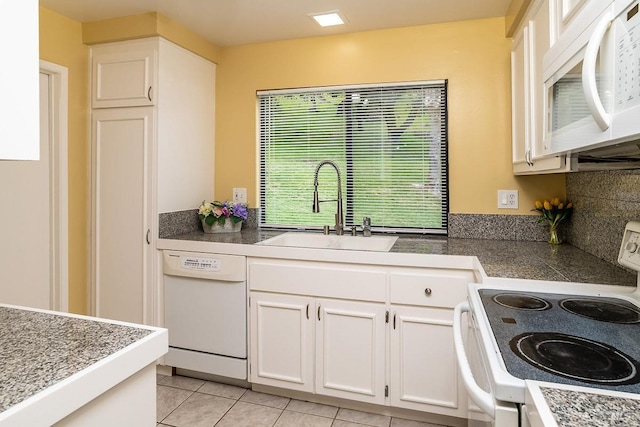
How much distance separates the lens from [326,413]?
212 centimetres

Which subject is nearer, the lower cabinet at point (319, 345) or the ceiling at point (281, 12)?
the lower cabinet at point (319, 345)

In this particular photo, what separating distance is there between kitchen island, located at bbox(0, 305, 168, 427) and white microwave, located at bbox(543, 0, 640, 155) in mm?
1093

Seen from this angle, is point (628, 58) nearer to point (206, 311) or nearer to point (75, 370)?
point (75, 370)

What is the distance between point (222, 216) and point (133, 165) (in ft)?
2.09

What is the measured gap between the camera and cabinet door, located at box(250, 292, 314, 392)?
2154 mm

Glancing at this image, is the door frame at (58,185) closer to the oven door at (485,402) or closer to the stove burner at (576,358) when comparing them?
the oven door at (485,402)

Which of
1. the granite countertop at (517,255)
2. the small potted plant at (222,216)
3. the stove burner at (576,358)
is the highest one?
the small potted plant at (222,216)

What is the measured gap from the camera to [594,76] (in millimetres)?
877

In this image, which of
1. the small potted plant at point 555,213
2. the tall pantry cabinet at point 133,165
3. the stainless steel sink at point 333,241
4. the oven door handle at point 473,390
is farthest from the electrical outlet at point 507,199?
the tall pantry cabinet at point 133,165

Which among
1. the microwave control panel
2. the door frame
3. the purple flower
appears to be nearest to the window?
the purple flower

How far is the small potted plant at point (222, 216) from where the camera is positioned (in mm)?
2658

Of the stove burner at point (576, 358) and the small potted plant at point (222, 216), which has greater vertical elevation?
the small potted plant at point (222, 216)

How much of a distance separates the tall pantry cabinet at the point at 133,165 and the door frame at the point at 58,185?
0.53 ft

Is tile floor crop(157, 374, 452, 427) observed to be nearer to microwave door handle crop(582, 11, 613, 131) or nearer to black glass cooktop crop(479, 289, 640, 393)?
black glass cooktop crop(479, 289, 640, 393)
